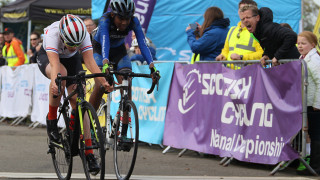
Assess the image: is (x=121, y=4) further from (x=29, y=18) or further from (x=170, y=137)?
(x=29, y=18)

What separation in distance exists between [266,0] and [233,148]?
8.01 metres

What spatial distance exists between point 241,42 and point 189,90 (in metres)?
1.08

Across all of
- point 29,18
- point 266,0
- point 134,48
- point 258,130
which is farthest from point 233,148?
point 29,18

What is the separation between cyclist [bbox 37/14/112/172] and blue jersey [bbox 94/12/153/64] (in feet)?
1.15

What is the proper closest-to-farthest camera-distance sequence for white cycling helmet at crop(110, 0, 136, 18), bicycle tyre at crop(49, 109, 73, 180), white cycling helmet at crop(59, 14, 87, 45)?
white cycling helmet at crop(59, 14, 87, 45), bicycle tyre at crop(49, 109, 73, 180), white cycling helmet at crop(110, 0, 136, 18)

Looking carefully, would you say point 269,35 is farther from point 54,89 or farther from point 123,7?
point 54,89

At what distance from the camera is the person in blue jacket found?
934cm

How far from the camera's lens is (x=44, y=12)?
811 inches

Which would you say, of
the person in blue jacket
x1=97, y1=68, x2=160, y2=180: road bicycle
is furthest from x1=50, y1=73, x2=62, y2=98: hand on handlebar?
the person in blue jacket

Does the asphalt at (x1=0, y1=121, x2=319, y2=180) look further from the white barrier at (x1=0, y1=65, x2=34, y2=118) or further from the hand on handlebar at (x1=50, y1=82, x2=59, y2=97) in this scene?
the white barrier at (x1=0, y1=65, x2=34, y2=118)

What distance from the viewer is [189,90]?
29.8 feet

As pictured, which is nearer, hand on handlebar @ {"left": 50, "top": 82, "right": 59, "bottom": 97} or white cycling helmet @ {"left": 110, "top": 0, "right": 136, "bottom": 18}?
hand on handlebar @ {"left": 50, "top": 82, "right": 59, "bottom": 97}

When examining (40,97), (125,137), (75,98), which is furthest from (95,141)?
(40,97)

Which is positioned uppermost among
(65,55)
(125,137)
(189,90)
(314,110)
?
(65,55)
